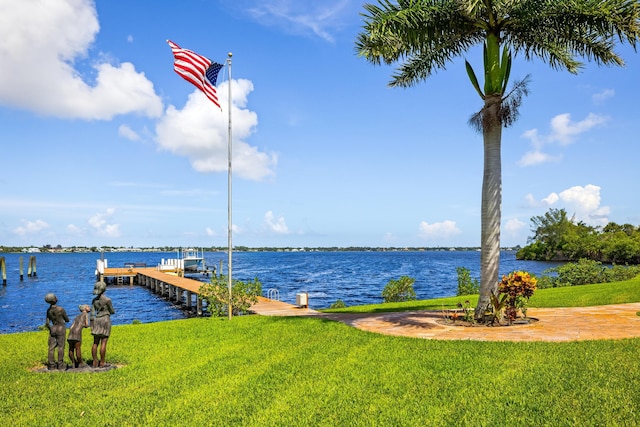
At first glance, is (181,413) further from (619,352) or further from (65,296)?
(65,296)

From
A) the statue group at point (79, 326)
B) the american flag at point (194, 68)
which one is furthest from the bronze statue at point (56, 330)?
the american flag at point (194, 68)

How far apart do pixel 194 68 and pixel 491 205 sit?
28.7 ft

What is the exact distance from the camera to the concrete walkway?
9763 mm

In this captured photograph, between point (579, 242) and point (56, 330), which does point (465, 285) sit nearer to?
point (56, 330)

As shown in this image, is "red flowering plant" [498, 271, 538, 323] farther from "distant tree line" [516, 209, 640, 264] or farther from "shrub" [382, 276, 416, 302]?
"distant tree line" [516, 209, 640, 264]

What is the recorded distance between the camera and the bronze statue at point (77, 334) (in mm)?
8188

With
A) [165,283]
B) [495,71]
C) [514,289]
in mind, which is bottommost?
[165,283]

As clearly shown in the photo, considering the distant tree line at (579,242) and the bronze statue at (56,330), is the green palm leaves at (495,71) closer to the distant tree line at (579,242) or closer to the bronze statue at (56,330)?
the bronze statue at (56,330)

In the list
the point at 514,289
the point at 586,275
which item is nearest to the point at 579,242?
the point at 586,275

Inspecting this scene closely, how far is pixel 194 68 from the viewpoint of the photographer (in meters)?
13.2

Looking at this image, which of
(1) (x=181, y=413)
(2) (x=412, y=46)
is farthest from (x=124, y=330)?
(2) (x=412, y=46)

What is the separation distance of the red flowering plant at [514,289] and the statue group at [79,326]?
8603mm

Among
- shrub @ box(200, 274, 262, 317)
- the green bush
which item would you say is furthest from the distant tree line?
shrub @ box(200, 274, 262, 317)

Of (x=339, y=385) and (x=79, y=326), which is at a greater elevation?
(x=79, y=326)
